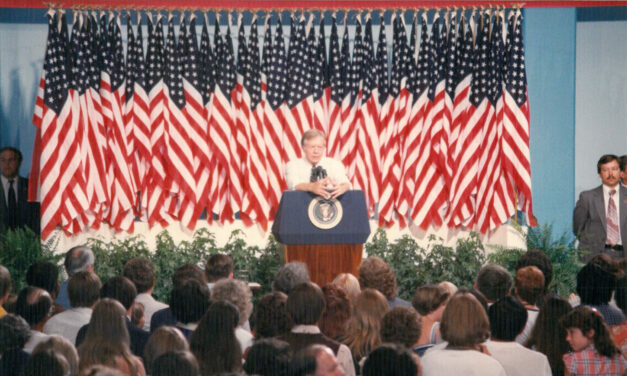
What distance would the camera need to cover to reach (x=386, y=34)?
1118 cm

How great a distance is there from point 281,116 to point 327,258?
10.5 feet

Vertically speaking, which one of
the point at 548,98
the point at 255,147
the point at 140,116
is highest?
the point at 548,98

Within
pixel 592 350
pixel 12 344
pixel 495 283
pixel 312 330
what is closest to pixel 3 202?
pixel 12 344

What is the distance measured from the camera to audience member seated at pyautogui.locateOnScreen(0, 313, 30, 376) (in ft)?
12.7

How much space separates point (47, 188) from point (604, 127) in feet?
23.8

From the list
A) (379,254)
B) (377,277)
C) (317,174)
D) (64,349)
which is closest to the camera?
(64,349)

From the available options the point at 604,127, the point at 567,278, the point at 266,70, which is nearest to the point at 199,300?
the point at 567,278

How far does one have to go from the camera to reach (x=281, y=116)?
1038cm

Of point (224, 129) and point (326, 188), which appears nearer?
point (326, 188)

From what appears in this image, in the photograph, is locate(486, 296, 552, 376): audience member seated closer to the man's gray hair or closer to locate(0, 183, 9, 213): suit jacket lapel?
the man's gray hair

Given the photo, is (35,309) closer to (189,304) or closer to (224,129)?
(189,304)

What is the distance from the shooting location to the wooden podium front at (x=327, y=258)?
7.60m

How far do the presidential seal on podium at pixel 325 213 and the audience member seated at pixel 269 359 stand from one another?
12.9ft

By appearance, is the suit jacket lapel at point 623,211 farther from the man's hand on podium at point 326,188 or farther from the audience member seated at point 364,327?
the audience member seated at point 364,327
